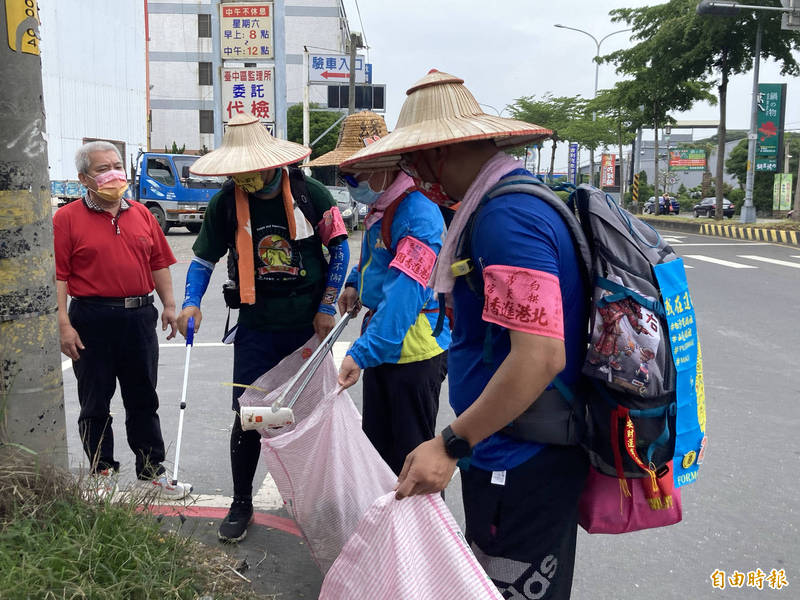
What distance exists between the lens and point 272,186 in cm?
343

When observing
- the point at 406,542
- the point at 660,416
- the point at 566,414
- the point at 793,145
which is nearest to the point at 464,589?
the point at 406,542

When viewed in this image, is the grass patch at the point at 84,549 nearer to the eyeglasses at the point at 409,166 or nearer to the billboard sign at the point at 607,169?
the eyeglasses at the point at 409,166

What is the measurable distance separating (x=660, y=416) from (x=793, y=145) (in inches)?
2815

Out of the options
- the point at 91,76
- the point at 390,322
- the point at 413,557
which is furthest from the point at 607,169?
the point at 413,557

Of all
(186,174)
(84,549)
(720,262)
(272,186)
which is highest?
(186,174)

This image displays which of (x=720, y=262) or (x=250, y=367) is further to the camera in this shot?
(x=720, y=262)

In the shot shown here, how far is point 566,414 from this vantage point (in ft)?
6.07

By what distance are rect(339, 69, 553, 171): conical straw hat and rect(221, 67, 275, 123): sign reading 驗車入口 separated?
456 inches

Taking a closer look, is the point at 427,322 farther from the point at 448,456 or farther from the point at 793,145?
the point at 793,145

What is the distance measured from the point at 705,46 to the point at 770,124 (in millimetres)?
3886

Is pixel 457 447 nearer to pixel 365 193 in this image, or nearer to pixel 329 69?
pixel 365 193

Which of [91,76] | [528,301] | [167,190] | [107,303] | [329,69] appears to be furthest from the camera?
[329,69]

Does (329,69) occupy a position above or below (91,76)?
above

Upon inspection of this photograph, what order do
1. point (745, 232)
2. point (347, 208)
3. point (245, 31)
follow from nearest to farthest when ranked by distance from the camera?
point (245, 31) → point (347, 208) → point (745, 232)
